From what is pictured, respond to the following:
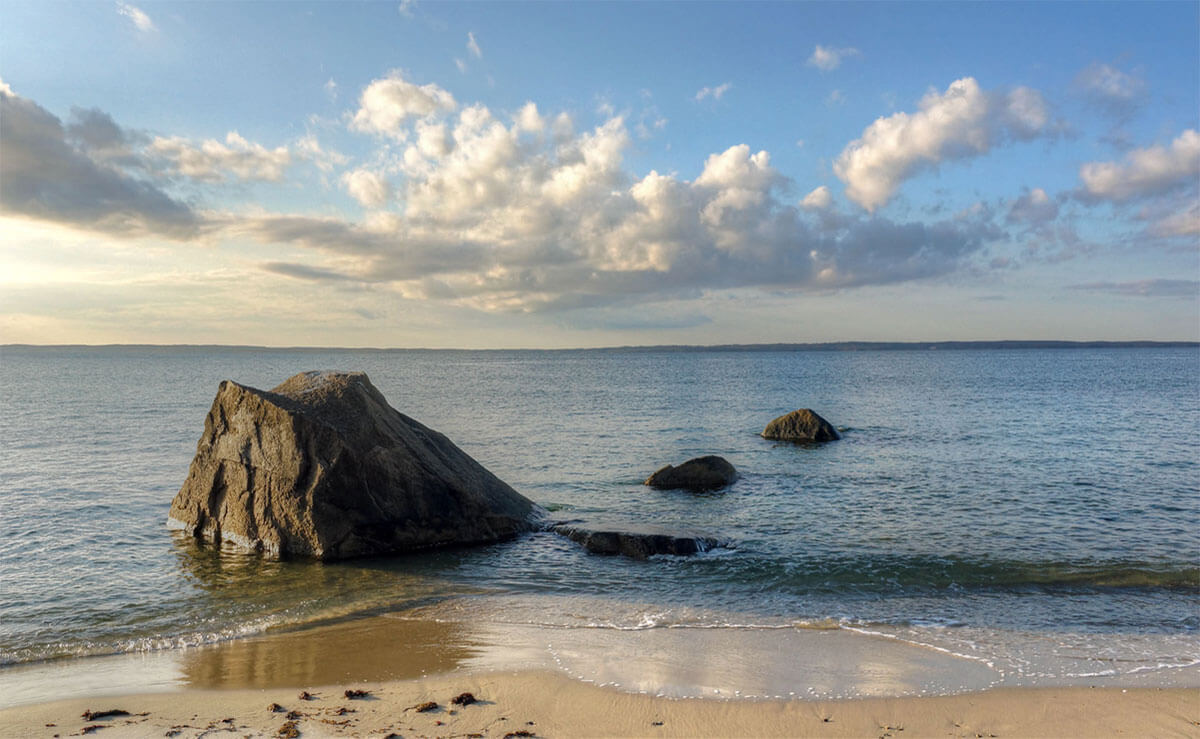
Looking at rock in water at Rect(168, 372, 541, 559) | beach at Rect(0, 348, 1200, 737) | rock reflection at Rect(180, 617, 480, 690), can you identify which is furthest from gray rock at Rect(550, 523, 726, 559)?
rock reflection at Rect(180, 617, 480, 690)

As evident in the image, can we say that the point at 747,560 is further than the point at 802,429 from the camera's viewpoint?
No

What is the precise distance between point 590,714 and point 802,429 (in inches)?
1055

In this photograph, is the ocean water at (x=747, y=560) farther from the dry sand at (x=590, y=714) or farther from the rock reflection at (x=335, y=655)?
the dry sand at (x=590, y=714)

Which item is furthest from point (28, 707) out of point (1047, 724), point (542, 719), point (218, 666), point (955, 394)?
point (955, 394)

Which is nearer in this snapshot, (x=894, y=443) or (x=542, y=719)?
(x=542, y=719)

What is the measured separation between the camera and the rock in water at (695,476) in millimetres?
22406

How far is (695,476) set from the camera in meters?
22.5

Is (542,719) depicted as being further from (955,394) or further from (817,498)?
(955,394)

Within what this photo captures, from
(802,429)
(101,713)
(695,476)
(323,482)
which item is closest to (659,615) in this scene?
(323,482)

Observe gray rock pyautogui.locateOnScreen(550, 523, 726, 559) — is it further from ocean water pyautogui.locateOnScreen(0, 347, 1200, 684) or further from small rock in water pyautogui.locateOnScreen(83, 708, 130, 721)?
small rock in water pyautogui.locateOnScreen(83, 708, 130, 721)

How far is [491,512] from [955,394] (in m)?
58.6

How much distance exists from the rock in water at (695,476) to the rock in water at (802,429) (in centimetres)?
1131

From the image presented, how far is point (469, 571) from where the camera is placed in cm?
1429

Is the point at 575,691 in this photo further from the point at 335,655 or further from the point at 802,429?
the point at 802,429
